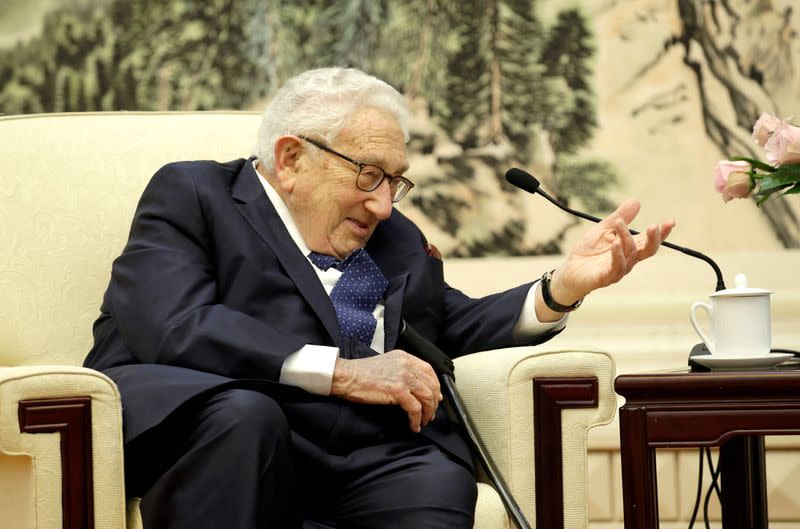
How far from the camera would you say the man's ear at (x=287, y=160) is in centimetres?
226

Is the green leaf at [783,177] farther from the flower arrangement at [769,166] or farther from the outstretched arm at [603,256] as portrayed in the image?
the outstretched arm at [603,256]

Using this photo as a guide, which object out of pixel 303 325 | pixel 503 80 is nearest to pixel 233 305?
pixel 303 325

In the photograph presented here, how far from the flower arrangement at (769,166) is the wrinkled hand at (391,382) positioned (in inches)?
25.4

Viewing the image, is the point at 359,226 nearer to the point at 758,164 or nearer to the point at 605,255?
the point at 605,255

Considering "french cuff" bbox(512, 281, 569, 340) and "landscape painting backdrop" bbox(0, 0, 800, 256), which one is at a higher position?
"landscape painting backdrop" bbox(0, 0, 800, 256)

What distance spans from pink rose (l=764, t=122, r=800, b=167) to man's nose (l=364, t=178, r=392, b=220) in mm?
722

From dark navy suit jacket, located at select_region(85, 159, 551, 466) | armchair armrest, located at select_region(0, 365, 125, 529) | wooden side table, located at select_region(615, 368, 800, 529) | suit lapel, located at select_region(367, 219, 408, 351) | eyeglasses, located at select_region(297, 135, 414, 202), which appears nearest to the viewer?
armchair armrest, located at select_region(0, 365, 125, 529)

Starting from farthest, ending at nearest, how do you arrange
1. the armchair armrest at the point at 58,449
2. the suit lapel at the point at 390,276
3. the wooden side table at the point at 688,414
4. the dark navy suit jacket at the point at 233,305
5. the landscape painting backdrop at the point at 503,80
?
the landscape painting backdrop at the point at 503,80, the suit lapel at the point at 390,276, the dark navy suit jacket at the point at 233,305, the wooden side table at the point at 688,414, the armchair armrest at the point at 58,449

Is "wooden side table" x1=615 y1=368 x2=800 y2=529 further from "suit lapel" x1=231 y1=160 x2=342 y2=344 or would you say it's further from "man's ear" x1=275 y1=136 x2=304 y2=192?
"man's ear" x1=275 y1=136 x2=304 y2=192

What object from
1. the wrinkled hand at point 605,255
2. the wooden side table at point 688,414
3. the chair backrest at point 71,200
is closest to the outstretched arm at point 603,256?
the wrinkled hand at point 605,255

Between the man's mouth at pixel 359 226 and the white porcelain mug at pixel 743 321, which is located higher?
the man's mouth at pixel 359 226

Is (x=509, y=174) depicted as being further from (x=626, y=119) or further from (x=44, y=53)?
(x=44, y=53)

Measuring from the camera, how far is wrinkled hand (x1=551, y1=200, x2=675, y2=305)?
197cm

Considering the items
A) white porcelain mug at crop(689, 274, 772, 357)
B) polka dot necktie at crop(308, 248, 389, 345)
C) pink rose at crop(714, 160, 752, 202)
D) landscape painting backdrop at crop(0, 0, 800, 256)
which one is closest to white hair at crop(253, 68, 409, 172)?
polka dot necktie at crop(308, 248, 389, 345)
